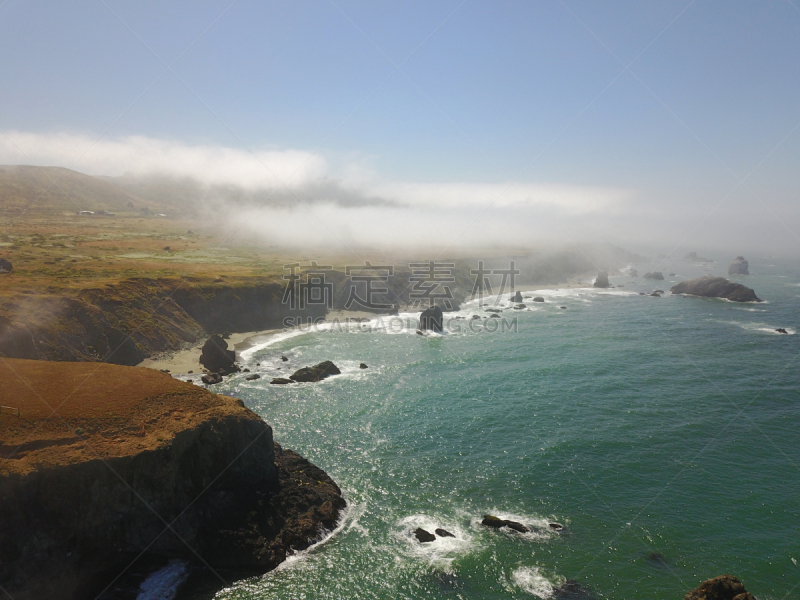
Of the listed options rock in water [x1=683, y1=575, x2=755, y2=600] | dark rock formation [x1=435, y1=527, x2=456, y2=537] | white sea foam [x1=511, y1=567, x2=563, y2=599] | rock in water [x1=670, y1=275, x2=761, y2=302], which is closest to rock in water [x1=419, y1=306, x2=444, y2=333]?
dark rock formation [x1=435, y1=527, x2=456, y2=537]

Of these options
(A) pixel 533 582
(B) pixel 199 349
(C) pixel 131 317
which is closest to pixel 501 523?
(A) pixel 533 582

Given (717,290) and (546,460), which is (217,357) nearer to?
(546,460)

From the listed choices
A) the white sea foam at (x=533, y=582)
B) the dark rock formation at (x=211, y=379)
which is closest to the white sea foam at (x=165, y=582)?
the white sea foam at (x=533, y=582)

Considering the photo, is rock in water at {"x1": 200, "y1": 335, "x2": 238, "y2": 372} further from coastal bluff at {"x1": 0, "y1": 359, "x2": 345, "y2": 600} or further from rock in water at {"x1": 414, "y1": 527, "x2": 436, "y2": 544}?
rock in water at {"x1": 414, "y1": 527, "x2": 436, "y2": 544}

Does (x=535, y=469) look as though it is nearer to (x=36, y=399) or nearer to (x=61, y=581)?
(x=61, y=581)

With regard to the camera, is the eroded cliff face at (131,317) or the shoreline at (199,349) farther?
the shoreline at (199,349)

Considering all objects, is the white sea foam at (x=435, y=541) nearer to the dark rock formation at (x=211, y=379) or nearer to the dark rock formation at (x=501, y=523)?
the dark rock formation at (x=501, y=523)
